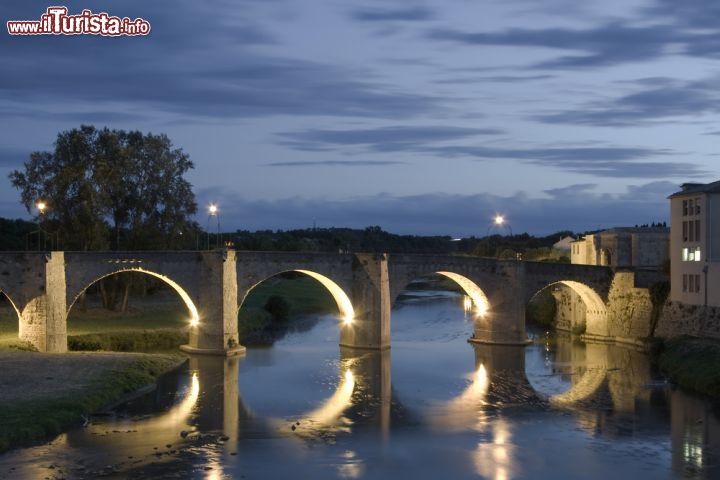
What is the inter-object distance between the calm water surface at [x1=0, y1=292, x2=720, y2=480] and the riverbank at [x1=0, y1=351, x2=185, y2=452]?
3.40ft

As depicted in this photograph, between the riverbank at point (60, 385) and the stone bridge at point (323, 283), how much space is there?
3.44 m

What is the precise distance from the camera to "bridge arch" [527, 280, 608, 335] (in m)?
69.2

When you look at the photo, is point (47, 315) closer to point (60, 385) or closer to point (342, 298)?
point (60, 385)

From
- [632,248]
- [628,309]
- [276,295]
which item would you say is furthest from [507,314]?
[276,295]

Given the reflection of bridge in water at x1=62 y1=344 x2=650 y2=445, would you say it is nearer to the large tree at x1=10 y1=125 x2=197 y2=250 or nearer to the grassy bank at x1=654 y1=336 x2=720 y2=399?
the grassy bank at x1=654 y1=336 x2=720 y2=399

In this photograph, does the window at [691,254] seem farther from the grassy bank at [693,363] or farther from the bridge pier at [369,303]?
the bridge pier at [369,303]

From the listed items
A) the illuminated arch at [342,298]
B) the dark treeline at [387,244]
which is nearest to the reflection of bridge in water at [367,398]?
the illuminated arch at [342,298]

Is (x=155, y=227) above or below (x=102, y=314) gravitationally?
above

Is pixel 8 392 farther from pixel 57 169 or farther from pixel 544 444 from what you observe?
pixel 57 169

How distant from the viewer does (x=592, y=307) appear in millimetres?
70688

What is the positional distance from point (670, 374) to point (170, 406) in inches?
1062

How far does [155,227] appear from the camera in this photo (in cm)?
6712

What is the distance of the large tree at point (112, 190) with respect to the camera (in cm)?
6378

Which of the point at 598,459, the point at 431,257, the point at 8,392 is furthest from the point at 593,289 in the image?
the point at 8,392
